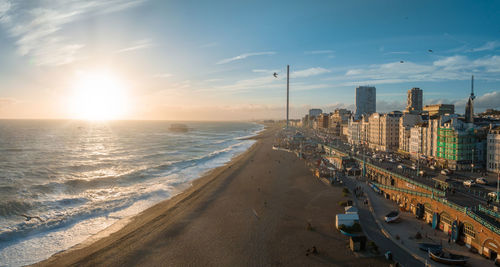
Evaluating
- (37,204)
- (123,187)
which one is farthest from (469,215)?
(37,204)

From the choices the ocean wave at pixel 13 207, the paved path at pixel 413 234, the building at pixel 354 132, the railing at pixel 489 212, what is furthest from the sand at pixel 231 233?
the building at pixel 354 132

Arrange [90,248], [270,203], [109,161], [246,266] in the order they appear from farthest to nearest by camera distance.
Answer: [109,161]
[270,203]
[90,248]
[246,266]

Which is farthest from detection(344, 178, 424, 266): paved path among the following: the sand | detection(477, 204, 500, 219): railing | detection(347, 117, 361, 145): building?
detection(347, 117, 361, 145): building

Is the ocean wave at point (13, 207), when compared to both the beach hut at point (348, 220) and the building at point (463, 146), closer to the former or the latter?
the beach hut at point (348, 220)

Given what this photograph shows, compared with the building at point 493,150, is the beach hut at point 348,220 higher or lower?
lower

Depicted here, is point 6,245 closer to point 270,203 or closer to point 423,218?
point 270,203

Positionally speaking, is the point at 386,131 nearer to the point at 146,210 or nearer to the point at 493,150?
the point at 493,150

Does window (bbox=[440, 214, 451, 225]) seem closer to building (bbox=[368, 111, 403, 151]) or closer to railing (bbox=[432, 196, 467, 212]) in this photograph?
railing (bbox=[432, 196, 467, 212])
